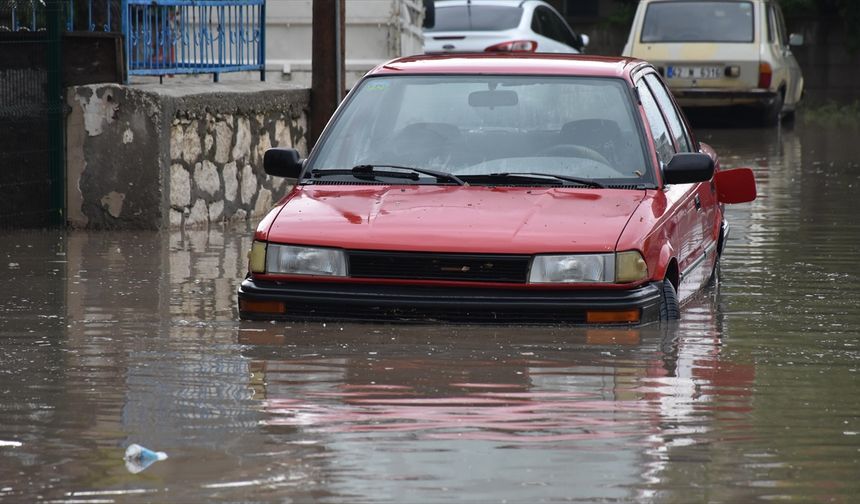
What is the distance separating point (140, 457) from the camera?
5488 mm

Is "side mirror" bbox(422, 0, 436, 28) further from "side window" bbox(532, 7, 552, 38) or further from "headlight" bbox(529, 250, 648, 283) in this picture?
"headlight" bbox(529, 250, 648, 283)

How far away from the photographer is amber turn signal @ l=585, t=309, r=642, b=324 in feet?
23.9

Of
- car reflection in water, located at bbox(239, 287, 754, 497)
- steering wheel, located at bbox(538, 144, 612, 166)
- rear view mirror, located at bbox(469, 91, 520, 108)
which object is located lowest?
car reflection in water, located at bbox(239, 287, 754, 497)

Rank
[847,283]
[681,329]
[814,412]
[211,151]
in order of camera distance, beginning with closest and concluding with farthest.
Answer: [814,412] → [681,329] → [847,283] → [211,151]

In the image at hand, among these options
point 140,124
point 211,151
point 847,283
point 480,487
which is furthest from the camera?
point 211,151

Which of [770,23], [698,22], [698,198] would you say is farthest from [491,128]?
[770,23]

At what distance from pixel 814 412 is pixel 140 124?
6899 millimetres

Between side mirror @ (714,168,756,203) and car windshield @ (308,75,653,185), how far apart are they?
5.30ft

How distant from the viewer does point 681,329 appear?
8008 millimetres

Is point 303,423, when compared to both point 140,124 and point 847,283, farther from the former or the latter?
point 140,124

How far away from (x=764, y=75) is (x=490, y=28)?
11.8 feet

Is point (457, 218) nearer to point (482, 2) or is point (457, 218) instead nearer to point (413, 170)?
point (413, 170)

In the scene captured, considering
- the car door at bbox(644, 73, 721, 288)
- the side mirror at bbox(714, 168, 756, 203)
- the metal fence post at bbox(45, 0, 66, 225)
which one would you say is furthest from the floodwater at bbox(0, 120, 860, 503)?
the metal fence post at bbox(45, 0, 66, 225)

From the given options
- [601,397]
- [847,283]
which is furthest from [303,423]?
[847,283]
